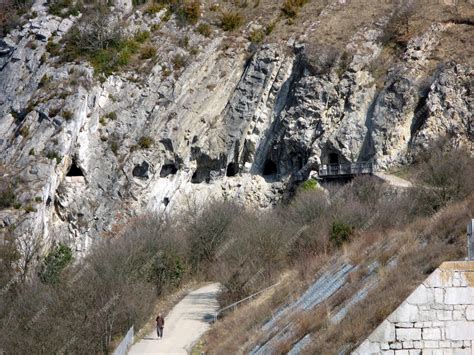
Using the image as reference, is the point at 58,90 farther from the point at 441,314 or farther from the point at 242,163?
the point at 441,314

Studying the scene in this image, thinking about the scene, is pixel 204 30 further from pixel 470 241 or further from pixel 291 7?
pixel 470 241

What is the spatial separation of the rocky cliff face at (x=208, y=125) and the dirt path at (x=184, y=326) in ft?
47.0

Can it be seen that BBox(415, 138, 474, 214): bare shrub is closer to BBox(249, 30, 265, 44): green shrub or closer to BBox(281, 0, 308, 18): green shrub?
BBox(249, 30, 265, 44): green shrub

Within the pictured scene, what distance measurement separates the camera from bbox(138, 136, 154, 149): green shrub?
169ft

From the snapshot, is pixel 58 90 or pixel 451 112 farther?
pixel 58 90

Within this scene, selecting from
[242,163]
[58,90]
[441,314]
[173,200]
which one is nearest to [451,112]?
[242,163]

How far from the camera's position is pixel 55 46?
187 ft

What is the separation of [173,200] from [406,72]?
529 inches

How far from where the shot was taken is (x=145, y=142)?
5144 cm

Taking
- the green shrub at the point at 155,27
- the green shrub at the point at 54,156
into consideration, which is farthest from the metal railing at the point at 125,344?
the green shrub at the point at 155,27

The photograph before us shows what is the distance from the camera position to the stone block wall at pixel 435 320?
15.2 m

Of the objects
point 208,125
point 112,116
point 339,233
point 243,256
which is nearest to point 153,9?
point 112,116

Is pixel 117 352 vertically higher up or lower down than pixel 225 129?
lower down

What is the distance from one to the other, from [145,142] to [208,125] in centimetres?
357
